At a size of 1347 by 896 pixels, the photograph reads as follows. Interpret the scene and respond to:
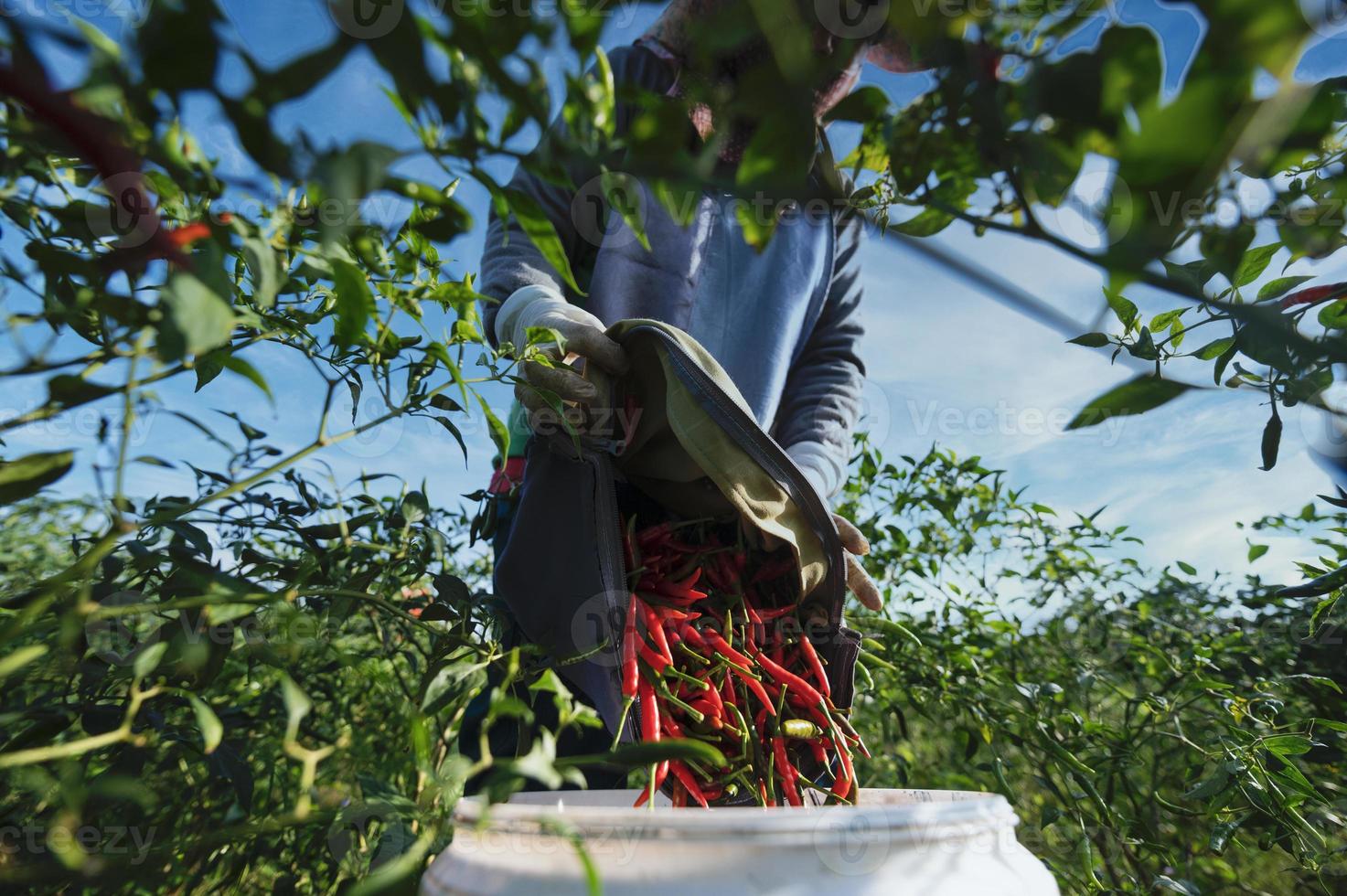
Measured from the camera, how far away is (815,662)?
0.60 metres

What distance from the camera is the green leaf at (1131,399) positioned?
224mm

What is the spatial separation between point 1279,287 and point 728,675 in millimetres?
424

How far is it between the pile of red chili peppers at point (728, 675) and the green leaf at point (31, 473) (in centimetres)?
33

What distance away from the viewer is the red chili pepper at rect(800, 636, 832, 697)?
59cm

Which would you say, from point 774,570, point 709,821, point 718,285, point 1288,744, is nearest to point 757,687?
point 774,570

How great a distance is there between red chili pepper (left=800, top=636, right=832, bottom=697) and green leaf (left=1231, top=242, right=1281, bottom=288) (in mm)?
380

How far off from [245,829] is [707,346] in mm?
826

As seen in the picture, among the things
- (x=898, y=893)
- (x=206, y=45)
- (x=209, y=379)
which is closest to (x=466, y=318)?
(x=209, y=379)

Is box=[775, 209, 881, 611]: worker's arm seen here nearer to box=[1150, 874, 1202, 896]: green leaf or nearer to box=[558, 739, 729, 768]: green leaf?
box=[1150, 874, 1202, 896]: green leaf

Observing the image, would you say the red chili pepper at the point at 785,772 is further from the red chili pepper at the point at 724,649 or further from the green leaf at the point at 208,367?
the green leaf at the point at 208,367

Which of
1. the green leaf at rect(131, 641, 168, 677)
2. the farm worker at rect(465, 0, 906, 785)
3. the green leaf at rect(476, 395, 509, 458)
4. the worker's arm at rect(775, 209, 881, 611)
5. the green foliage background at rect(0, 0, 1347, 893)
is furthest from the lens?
the worker's arm at rect(775, 209, 881, 611)

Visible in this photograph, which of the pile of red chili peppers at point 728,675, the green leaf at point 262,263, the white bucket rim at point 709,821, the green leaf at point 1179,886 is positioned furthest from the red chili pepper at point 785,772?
the green leaf at point 262,263

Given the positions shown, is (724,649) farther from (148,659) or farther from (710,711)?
(148,659)

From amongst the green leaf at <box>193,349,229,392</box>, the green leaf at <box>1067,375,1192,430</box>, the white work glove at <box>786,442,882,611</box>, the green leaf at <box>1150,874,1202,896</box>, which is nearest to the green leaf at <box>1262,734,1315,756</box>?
the green leaf at <box>1150,874,1202,896</box>
